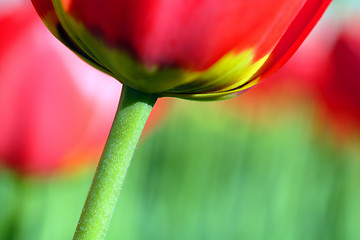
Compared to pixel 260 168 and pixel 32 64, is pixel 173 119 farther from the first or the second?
pixel 32 64

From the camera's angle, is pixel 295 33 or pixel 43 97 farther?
pixel 43 97

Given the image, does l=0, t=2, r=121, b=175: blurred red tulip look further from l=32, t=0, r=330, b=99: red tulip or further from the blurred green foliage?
l=32, t=0, r=330, b=99: red tulip

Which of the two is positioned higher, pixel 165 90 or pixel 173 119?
pixel 173 119

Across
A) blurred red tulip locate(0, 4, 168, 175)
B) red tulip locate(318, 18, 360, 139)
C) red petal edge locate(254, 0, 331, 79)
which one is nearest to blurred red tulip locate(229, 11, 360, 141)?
red tulip locate(318, 18, 360, 139)

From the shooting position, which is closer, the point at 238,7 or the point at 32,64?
the point at 238,7

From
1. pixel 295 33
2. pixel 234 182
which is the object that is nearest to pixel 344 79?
pixel 234 182

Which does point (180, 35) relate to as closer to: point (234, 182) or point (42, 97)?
point (42, 97)

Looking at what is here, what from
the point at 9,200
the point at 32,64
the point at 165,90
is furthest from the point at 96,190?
the point at 9,200

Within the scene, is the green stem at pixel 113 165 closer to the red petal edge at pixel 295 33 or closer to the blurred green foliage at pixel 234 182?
the red petal edge at pixel 295 33
